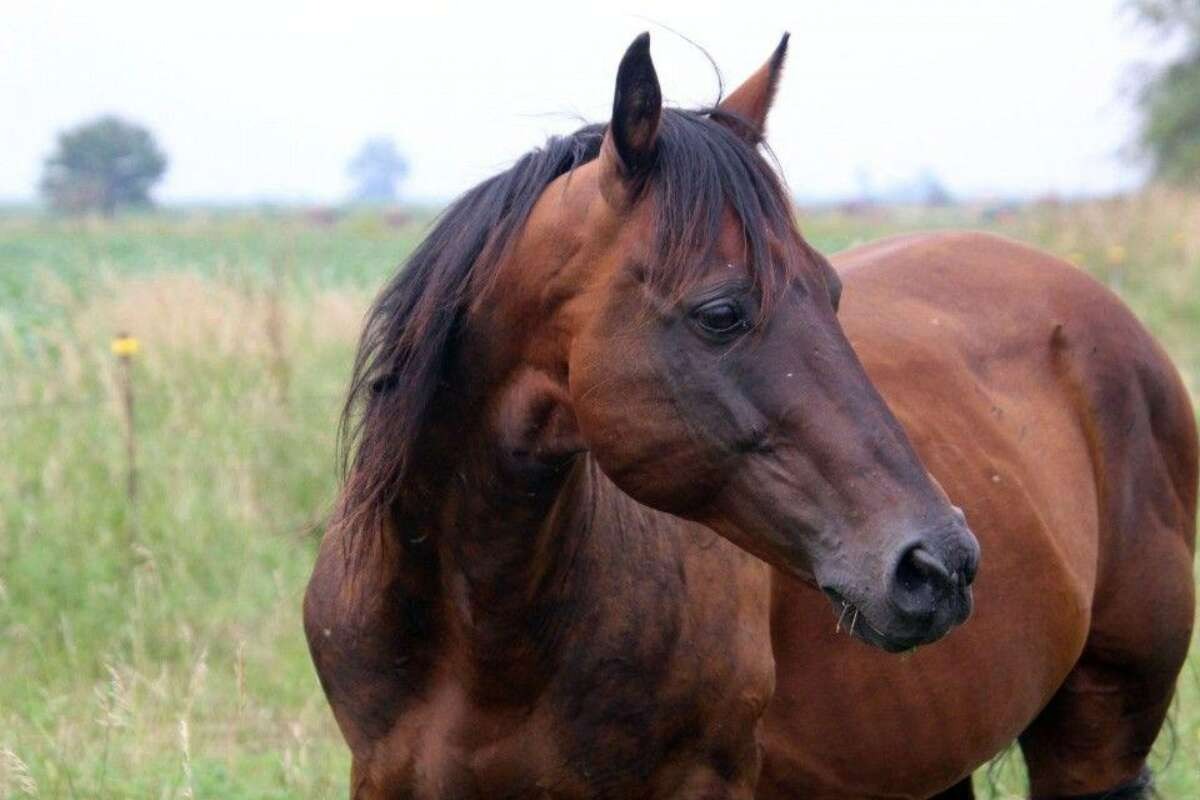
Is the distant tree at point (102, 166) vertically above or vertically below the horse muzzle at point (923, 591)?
below

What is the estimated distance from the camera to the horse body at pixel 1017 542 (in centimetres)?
341

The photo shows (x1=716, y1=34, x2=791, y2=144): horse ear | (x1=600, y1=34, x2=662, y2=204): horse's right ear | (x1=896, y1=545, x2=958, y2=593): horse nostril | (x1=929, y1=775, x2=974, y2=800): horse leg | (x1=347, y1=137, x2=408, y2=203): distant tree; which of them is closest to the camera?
(x1=896, y1=545, x2=958, y2=593): horse nostril

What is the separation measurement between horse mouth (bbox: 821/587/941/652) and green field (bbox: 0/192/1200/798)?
135cm

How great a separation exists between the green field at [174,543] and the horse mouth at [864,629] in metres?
1.35

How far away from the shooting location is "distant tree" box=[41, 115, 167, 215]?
1125 inches

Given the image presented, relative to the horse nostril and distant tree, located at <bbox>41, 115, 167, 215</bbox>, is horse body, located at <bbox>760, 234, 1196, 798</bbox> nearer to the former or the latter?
the horse nostril

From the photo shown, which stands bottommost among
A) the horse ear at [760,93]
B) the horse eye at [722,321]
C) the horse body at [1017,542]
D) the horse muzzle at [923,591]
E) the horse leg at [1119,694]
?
the horse leg at [1119,694]

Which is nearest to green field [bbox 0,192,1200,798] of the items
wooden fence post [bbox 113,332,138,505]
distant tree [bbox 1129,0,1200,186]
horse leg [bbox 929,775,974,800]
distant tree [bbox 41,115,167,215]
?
wooden fence post [bbox 113,332,138,505]

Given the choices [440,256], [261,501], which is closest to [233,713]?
[261,501]

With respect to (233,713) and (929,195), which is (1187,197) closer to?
(233,713)

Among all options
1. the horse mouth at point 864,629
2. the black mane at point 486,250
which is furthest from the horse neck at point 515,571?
the horse mouth at point 864,629

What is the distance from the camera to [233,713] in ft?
18.0

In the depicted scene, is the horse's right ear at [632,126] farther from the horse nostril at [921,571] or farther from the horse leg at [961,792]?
the horse leg at [961,792]

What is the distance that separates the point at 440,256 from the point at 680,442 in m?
0.62
